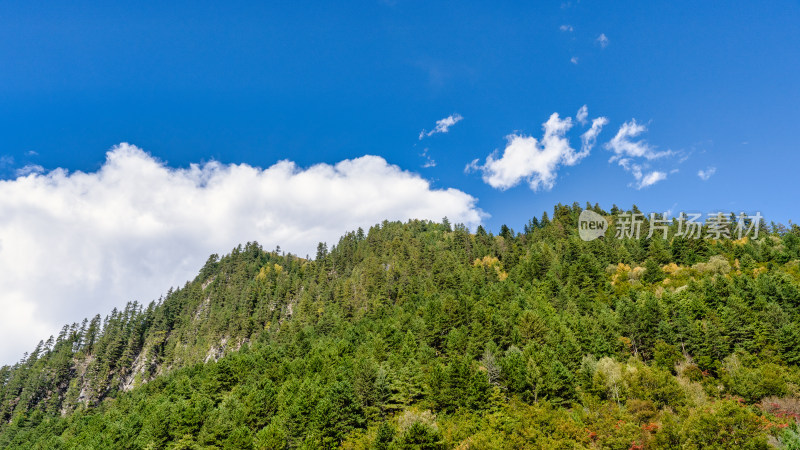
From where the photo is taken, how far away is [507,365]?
5356 centimetres

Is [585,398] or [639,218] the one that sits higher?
[639,218]

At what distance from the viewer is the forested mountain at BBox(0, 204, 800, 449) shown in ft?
133

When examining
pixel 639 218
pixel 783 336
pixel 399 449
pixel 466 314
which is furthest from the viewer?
pixel 639 218

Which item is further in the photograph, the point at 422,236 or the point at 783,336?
the point at 422,236

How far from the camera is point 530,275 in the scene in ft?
340

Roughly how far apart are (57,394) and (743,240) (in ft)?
751

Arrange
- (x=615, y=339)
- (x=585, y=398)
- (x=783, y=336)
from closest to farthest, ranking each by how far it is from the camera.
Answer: (x=585, y=398) < (x=783, y=336) < (x=615, y=339)

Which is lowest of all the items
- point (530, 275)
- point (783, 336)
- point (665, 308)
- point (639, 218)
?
point (783, 336)

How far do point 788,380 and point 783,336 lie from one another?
10628 mm

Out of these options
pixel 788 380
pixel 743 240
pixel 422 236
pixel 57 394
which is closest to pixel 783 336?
pixel 788 380

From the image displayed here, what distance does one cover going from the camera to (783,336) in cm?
5234

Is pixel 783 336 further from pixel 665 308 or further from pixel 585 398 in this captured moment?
pixel 585 398

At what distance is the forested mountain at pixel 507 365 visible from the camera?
40.6m

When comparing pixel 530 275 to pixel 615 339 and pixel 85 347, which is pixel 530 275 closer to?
pixel 615 339
